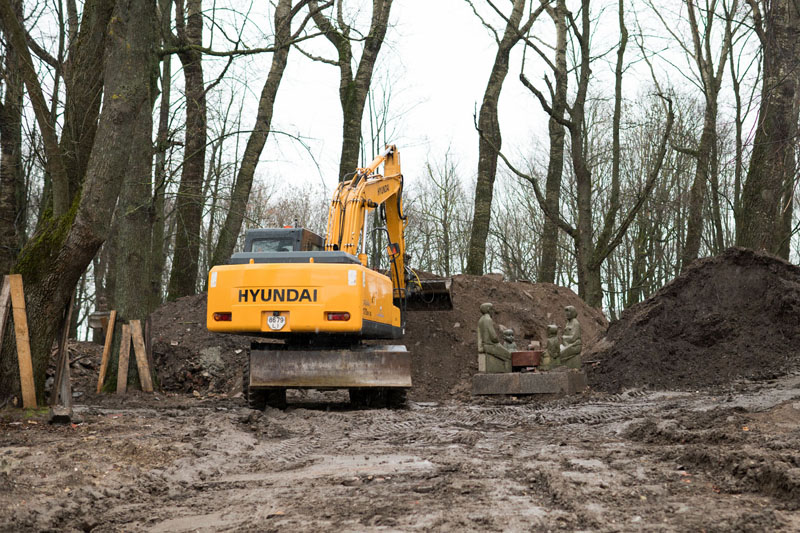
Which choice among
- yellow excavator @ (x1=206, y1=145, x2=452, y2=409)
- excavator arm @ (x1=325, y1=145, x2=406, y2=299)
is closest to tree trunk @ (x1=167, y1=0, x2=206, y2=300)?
excavator arm @ (x1=325, y1=145, x2=406, y2=299)

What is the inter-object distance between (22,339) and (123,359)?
462 cm

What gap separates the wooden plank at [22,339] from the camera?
8.97 meters

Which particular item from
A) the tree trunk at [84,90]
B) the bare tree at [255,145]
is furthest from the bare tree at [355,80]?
the tree trunk at [84,90]

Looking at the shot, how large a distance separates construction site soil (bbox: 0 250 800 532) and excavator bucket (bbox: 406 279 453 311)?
8.02 ft

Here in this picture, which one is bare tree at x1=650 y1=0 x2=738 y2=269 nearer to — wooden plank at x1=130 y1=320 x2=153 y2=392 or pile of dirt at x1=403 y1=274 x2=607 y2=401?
pile of dirt at x1=403 y1=274 x2=607 y2=401

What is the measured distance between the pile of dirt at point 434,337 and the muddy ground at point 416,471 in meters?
6.48

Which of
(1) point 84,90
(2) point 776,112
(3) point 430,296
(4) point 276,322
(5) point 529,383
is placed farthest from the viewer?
(3) point 430,296

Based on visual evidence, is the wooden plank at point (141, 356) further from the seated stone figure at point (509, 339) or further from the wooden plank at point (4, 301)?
the seated stone figure at point (509, 339)

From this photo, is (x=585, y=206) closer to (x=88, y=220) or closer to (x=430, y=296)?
(x=430, y=296)

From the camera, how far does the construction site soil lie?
4.61m

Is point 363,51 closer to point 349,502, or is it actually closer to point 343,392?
point 343,392

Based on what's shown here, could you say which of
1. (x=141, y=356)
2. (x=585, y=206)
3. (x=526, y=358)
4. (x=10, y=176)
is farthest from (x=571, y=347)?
(x=10, y=176)

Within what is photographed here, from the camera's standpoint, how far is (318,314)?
10.9 metres

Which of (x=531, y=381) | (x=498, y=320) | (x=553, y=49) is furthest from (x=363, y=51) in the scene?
(x=531, y=381)
